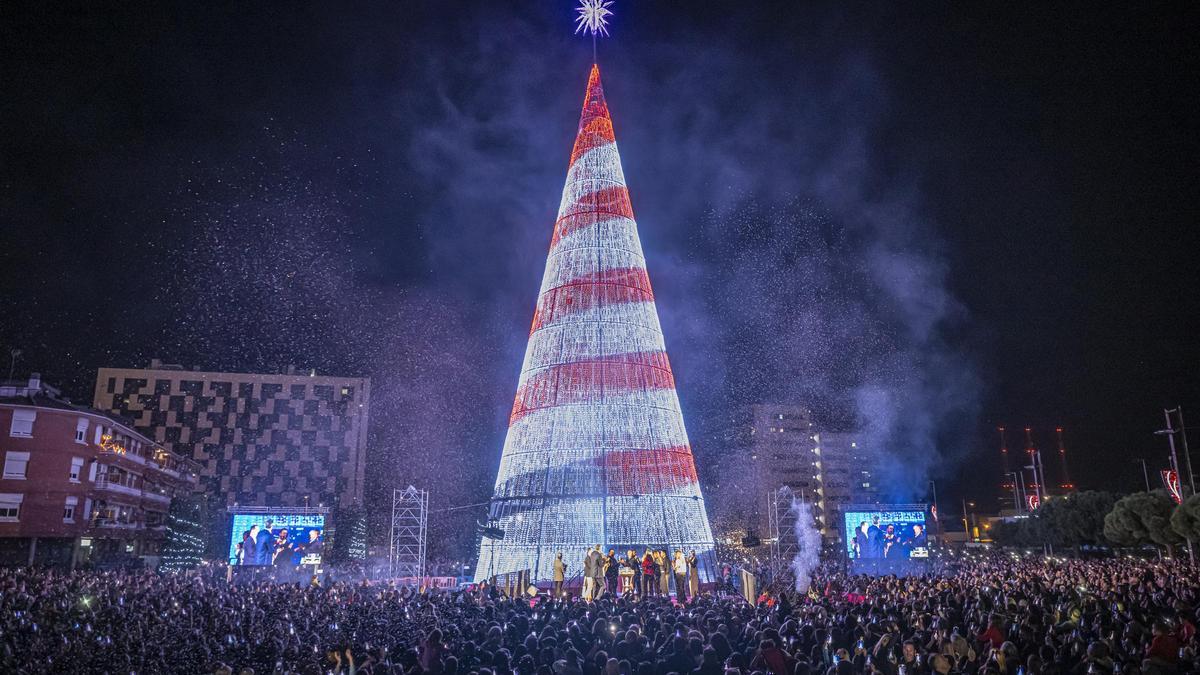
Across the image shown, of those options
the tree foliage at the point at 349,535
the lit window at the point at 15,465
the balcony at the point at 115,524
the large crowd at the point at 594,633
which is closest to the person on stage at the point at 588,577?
the large crowd at the point at 594,633

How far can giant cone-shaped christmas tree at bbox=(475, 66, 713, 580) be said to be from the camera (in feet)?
94.9

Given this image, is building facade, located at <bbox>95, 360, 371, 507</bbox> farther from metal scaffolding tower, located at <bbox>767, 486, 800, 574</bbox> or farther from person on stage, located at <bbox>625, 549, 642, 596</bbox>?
person on stage, located at <bbox>625, 549, 642, 596</bbox>

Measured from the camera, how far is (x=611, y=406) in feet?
95.9

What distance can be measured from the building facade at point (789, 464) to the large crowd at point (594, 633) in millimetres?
112000

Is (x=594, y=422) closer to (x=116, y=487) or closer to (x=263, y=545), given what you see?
(x=263, y=545)

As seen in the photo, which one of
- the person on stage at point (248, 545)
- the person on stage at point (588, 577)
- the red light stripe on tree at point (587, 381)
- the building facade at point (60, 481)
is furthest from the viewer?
the building facade at point (60, 481)

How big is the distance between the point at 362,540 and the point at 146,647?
2474 inches

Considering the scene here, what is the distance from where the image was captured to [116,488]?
54906mm

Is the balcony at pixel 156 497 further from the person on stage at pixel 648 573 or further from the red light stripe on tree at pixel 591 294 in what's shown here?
the person on stage at pixel 648 573

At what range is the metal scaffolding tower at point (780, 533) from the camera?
50750mm

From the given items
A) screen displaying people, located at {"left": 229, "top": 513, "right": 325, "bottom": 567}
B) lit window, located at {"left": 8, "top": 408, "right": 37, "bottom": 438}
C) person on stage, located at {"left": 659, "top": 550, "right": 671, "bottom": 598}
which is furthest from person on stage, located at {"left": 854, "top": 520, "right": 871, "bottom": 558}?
lit window, located at {"left": 8, "top": 408, "right": 37, "bottom": 438}

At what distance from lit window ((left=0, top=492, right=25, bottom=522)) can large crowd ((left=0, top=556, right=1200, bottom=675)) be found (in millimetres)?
24741

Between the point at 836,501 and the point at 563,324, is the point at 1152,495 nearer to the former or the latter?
the point at 563,324

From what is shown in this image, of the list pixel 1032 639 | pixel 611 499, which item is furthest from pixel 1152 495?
pixel 1032 639
